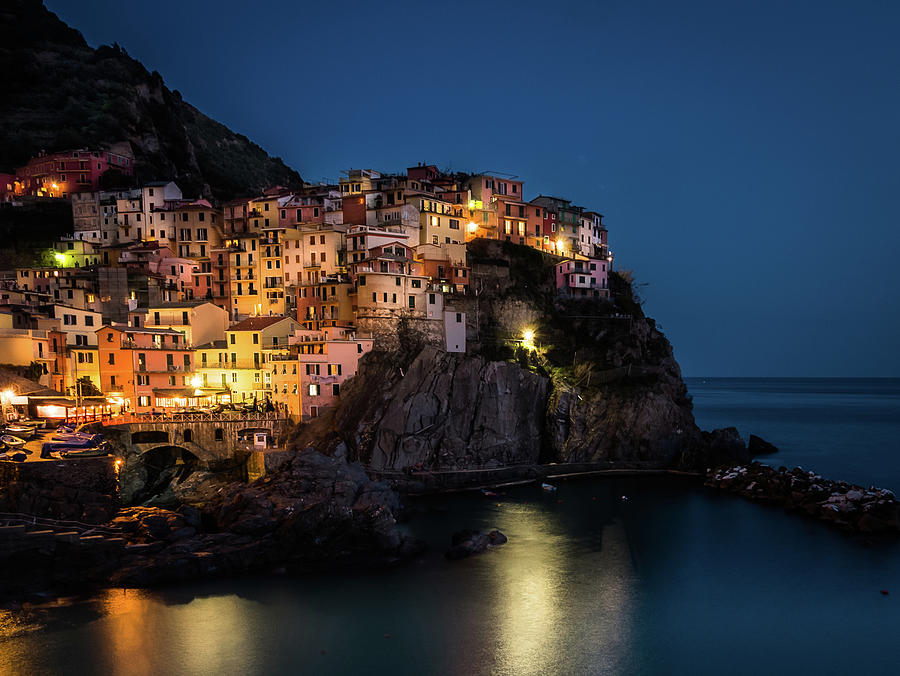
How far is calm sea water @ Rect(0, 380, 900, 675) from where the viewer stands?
21500 mm

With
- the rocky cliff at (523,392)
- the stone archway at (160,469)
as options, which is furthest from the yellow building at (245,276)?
the stone archway at (160,469)

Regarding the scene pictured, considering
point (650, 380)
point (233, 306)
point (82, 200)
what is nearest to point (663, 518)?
point (650, 380)

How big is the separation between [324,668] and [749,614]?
55.3 ft

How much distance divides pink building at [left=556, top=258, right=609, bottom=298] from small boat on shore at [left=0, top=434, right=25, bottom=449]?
42591mm

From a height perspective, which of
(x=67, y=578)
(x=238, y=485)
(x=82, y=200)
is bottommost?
(x=67, y=578)

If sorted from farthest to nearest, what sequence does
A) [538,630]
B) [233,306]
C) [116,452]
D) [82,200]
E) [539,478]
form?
1. [82,200]
2. [233,306]
3. [539,478]
4. [116,452]
5. [538,630]

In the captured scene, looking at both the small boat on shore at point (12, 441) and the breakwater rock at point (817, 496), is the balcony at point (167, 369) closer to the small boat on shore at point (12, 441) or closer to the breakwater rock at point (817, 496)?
the small boat on shore at point (12, 441)

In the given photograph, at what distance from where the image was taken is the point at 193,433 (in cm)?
3938

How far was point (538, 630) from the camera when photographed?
78.0 feet

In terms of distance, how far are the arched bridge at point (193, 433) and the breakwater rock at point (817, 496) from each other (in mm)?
31157

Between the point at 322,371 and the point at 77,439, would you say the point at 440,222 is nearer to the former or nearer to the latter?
the point at 322,371

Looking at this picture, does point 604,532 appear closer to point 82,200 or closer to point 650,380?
point 650,380

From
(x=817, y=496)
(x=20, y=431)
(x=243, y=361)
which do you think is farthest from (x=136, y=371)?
(x=817, y=496)

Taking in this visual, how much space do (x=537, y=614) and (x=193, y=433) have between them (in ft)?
79.9
